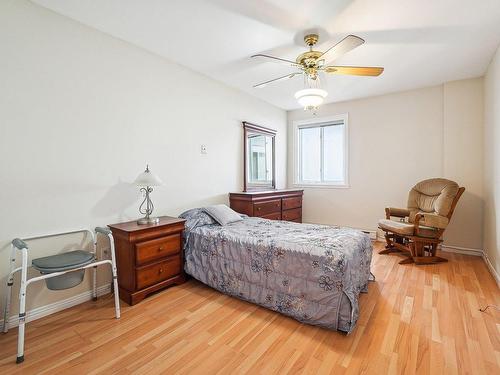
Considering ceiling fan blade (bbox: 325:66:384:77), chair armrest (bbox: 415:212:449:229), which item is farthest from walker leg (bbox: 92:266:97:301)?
chair armrest (bbox: 415:212:449:229)

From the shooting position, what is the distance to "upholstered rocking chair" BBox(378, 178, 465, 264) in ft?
10.4

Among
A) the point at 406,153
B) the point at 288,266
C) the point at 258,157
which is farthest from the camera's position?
the point at 258,157

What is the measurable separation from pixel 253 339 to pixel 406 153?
381cm

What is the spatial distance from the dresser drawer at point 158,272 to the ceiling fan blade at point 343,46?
2.49 metres

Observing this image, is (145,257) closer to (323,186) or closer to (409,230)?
(409,230)

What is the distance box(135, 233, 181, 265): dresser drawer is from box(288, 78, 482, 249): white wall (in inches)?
125

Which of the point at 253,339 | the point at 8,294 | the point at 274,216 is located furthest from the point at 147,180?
the point at 274,216

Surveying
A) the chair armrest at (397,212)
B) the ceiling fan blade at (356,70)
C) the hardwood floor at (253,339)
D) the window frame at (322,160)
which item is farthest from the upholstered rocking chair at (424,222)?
the ceiling fan blade at (356,70)

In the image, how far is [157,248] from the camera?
2.42 metres

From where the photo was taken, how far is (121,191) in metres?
2.56

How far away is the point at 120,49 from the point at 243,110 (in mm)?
2000

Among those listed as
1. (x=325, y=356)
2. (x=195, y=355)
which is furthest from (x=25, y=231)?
(x=325, y=356)

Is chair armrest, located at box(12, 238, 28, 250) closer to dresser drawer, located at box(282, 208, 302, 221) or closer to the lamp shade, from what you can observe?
the lamp shade

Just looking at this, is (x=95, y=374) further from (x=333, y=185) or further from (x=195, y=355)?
(x=333, y=185)
